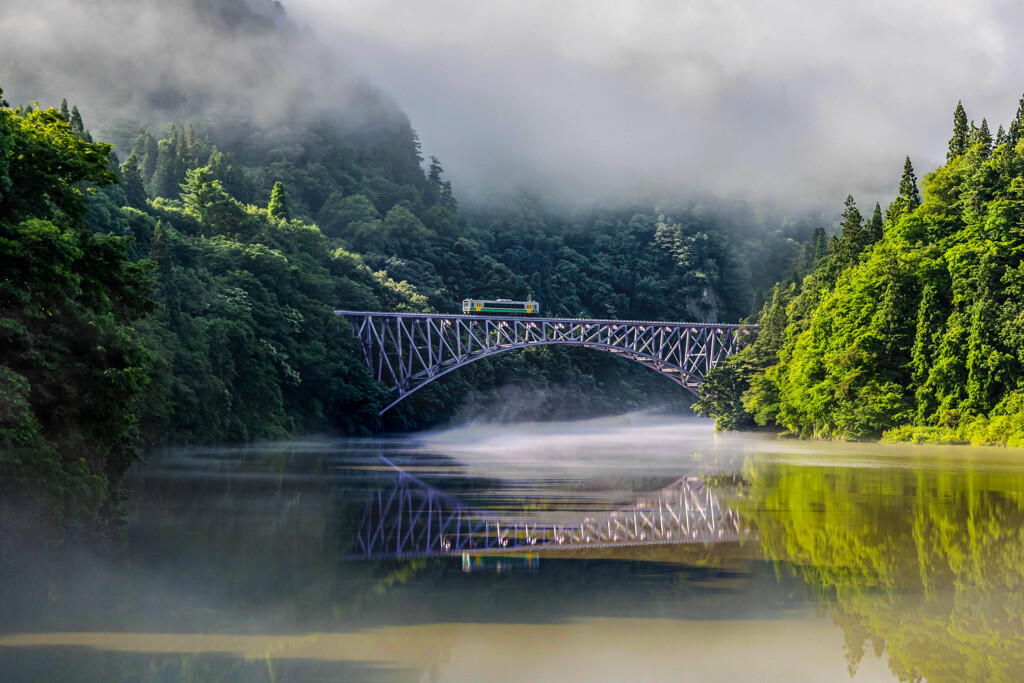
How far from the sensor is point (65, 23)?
17112cm

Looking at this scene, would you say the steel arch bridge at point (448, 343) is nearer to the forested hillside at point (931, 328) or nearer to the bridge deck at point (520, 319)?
the bridge deck at point (520, 319)

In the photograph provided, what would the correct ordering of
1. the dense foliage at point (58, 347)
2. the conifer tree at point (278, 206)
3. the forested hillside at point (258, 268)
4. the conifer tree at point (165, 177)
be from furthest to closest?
the conifer tree at point (165, 177) → the conifer tree at point (278, 206) → the forested hillside at point (258, 268) → the dense foliage at point (58, 347)

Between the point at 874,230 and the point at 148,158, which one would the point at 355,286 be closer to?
the point at 874,230

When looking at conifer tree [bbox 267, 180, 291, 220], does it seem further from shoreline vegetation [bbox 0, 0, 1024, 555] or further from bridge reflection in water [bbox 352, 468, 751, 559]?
bridge reflection in water [bbox 352, 468, 751, 559]

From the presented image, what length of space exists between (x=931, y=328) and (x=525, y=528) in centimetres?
4548

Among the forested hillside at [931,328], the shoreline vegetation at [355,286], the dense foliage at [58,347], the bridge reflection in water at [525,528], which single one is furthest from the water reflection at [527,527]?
the forested hillside at [931,328]

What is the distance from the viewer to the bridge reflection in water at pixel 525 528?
15.0m

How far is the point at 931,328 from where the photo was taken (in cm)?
5706

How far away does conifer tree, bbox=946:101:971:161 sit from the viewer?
77875 mm

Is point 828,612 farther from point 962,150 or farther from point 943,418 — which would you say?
point 962,150

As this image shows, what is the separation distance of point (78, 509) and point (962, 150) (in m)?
73.6

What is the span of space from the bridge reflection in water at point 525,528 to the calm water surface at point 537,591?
7 cm

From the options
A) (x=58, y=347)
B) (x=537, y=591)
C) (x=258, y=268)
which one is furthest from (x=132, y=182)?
(x=537, y=591)

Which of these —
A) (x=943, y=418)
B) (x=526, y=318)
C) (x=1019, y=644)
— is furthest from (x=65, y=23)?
(x=1019, y=644)
